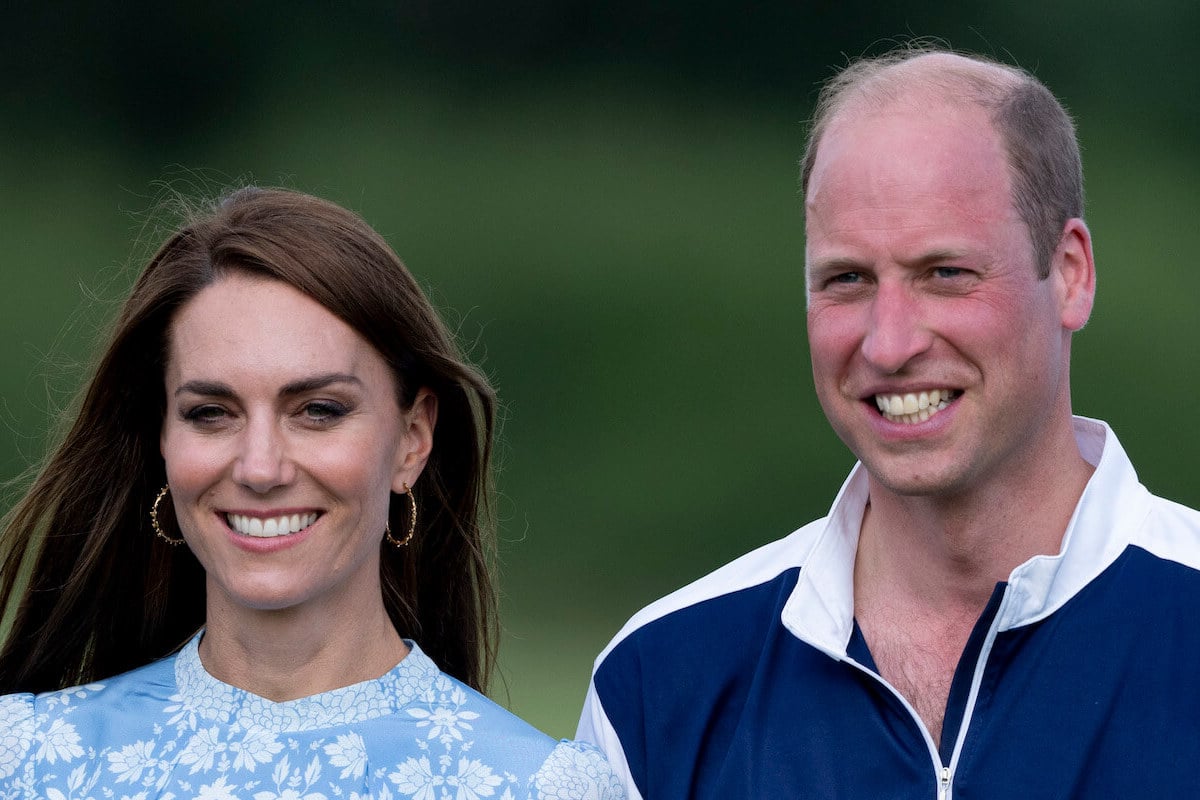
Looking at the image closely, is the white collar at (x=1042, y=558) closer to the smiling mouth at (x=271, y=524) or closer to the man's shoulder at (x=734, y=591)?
the man's shoulder at (x=734, y=591)

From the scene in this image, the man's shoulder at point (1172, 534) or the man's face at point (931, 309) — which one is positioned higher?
the man's face at point (931, 309)

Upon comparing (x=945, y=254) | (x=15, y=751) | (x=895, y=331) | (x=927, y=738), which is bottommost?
(x=15, y=751)

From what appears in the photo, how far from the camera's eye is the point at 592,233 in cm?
918

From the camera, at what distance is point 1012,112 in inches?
101

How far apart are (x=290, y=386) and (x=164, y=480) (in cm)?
45

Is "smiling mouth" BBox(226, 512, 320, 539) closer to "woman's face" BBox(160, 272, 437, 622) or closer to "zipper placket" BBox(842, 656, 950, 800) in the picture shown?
"woman's face" BBox(160, 272, 437, 622)

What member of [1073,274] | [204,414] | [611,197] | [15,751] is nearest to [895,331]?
[1073,274]

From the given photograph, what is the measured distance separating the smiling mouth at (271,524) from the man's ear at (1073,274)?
3.72 feet

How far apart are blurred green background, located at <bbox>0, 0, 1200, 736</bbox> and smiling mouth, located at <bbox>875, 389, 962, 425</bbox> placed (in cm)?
638

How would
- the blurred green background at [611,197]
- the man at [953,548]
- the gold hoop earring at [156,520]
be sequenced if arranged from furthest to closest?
1. the blurred green background at [611,197]
2. the gold hoop earring at [156,520]
3. the man at [953,548]

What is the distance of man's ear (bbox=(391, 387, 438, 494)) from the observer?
107 inches

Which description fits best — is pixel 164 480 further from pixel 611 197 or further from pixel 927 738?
pixel 611 197

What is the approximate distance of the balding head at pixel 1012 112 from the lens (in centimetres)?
252

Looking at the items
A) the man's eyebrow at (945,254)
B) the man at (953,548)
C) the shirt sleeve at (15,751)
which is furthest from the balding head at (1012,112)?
the shirt sleeve at (15,751)
